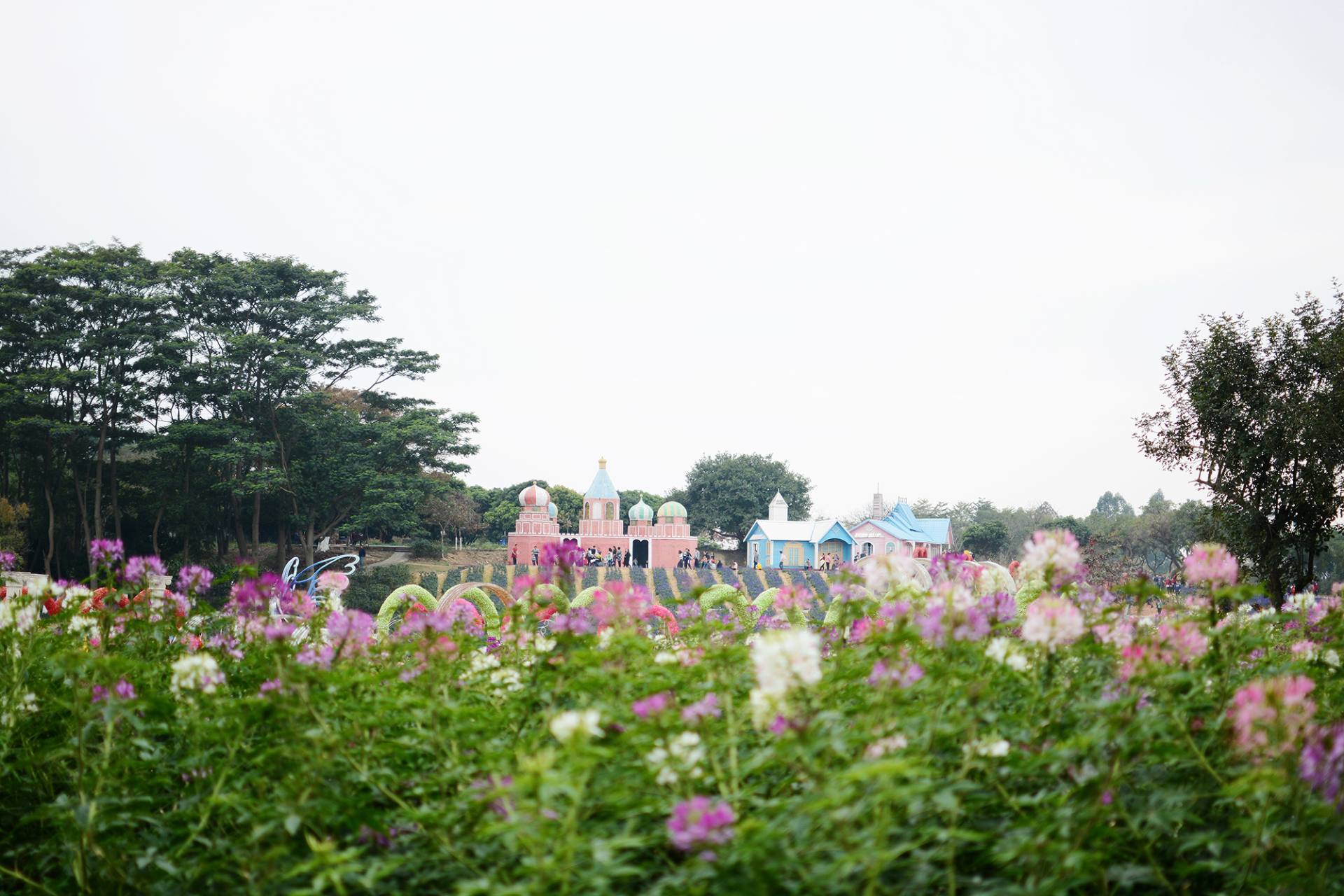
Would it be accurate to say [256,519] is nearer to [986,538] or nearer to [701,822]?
[701,822]

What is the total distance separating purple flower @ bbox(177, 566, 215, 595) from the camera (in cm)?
284

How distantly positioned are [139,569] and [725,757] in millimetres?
1881

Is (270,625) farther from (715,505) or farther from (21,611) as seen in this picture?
(715,505)

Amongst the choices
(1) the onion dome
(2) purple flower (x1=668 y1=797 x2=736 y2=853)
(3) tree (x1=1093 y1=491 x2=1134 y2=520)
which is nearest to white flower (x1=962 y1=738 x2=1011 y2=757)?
(2) purple flower (x1=668 y1=797 x2=736 y2=853)

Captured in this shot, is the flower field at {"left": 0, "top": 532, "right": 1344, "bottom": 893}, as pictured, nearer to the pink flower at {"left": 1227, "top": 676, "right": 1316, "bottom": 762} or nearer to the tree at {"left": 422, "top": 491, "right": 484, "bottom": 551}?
the pink flower at {"left": 1227, "top": 676, "right": 1316, "bottom": 762}

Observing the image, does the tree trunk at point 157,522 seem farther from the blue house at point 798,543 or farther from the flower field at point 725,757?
the flower field at point 725,757

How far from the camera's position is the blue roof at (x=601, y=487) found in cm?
3456

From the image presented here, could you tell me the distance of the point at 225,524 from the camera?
27297 mm

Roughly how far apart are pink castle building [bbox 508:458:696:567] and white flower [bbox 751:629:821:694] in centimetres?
3120

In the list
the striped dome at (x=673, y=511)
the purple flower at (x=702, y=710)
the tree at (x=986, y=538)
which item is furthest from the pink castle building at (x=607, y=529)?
the purple flower at (x=702, y=710)

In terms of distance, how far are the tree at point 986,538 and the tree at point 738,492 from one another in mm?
8428

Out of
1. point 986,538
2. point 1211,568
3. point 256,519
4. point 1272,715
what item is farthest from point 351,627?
point 986,538

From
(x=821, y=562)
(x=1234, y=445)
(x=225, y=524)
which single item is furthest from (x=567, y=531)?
(x=1234, y=445)

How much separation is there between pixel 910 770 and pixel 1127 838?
835 millimetres
